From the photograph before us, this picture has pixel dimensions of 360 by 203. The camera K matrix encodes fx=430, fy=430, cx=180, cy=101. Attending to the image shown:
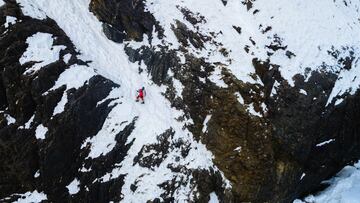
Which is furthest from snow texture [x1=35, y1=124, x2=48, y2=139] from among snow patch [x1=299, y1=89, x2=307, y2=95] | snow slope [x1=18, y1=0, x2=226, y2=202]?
snow patch [x1=299, y1=89, x2=307, y2=95]

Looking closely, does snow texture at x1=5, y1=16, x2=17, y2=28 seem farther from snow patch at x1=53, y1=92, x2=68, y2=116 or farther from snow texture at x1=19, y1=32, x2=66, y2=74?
snow patch at x1=53, y1=92, x2=68, y2=116

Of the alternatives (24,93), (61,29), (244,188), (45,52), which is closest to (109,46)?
(61,29)

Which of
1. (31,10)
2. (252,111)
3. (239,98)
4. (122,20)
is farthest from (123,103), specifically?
(252,111)

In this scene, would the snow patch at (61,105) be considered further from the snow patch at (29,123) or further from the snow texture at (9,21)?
the snow texture at (9,21)

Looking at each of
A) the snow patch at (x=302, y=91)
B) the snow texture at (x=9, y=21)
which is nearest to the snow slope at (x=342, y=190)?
the snow patch at (x=302, y=91)

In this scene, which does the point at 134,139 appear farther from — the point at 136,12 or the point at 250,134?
the point at 136,12

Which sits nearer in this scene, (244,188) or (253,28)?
(244,188)
